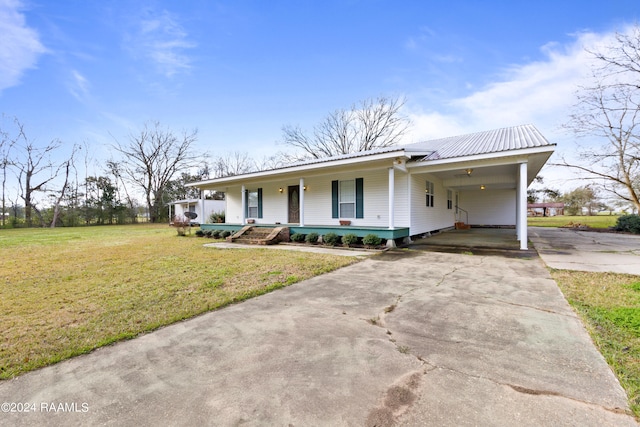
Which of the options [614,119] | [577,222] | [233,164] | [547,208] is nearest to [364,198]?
[614,119]

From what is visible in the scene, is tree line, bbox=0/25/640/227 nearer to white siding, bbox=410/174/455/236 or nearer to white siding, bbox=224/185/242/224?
white siding, bbox=410/174/455/236

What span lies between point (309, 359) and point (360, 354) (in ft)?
1.48

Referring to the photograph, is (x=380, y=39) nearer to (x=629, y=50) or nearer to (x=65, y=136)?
(x=629, y=50)

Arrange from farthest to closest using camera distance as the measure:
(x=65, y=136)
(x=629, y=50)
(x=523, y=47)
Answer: (x=65, y=136)
(x=629, y=50)
(x=523, y=47)

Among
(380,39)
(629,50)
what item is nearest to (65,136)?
(380,39)

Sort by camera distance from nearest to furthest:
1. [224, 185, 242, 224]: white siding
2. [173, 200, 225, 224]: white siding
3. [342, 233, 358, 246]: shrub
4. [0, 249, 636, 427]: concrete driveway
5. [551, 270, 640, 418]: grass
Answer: [0, 249, 636, 427]: concrete driveway → [551, 270, 640, 418]: grass → [342, 233, 358, 246]: shrub → [224, 185, 242, 224]: white siding → [173, 200, 225, 224]: white siding

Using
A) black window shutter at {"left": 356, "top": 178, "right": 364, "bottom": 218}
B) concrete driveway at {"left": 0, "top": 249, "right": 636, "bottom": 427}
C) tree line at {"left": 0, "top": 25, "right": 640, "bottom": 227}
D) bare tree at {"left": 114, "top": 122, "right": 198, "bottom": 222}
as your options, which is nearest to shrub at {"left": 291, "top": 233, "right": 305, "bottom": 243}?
black window shutter at {"left": 356, "top": 178, "right": 364, "bottom": 218}

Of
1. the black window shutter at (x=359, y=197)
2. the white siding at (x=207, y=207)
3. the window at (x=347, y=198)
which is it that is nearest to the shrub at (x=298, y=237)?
the window at (x=347, y=198)

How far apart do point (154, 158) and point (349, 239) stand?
108 ft

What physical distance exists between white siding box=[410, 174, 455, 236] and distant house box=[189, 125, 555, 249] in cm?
4

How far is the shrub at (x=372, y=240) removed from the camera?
858 cm

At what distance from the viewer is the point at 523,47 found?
10789mm

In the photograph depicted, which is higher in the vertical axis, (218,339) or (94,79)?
(94,79)

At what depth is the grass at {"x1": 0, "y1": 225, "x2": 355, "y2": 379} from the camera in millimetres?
2701
